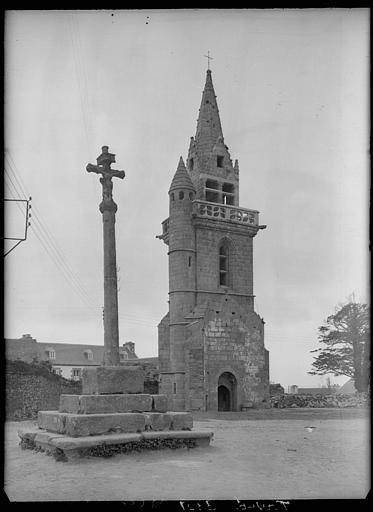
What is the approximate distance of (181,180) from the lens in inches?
1177

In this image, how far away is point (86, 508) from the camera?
5906mm

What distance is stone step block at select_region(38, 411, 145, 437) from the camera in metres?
9.20

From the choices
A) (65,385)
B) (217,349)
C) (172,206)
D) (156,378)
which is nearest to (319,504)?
(65,385)

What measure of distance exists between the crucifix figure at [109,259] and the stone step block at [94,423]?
1400 millimetres

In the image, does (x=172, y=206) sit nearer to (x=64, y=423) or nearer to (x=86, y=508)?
(x=64, y=423)

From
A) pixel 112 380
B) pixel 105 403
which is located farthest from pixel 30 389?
pixel 105 403

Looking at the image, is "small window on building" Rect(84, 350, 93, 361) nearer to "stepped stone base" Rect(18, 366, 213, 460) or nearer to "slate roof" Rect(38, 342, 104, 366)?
"slate roof" Rect(38, 342, 104, 366)

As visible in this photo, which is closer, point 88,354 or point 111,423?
point 111,423

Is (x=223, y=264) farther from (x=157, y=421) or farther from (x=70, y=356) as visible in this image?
(x=70, y=356)

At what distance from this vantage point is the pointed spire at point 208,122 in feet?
108

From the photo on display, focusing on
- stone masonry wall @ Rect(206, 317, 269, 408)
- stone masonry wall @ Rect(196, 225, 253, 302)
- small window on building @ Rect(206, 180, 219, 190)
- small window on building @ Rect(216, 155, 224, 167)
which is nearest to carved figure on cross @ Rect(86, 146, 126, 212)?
stone masonry wall @ Rect(206, 317, 269, 408)

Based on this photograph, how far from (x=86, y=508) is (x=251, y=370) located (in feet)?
78.6

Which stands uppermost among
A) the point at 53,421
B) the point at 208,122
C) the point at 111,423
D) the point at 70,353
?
the point at 208,122

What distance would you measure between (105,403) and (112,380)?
53 centimetres
